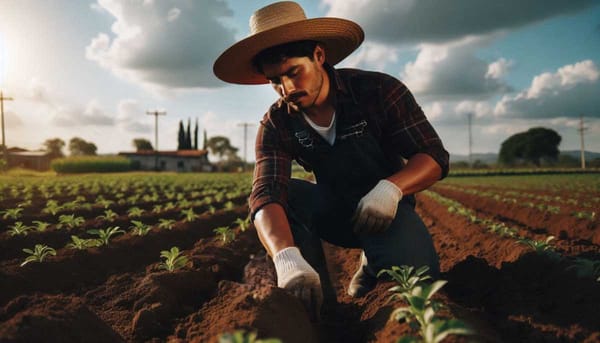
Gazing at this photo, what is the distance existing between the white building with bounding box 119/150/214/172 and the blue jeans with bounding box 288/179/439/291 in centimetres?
5585

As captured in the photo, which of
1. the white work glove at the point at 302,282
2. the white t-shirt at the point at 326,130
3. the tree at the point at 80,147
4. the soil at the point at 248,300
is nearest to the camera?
the soil at the point at 248,300

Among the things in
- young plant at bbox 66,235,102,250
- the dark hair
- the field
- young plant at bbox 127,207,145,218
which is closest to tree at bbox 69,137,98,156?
young plant at bbox 127,207,145,218

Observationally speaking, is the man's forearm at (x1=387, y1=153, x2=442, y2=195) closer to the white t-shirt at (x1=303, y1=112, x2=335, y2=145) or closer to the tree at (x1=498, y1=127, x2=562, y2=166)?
the white t-shirt at (x1=303, y1=112, x2=335, y2=145)

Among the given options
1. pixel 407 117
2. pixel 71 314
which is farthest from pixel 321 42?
pixel 71 314

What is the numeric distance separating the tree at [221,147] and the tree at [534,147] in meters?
49.1

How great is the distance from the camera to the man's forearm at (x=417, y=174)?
3177 millimetres

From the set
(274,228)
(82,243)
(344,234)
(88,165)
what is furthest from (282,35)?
(88,165)

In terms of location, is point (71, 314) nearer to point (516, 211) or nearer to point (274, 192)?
point (274, 192)

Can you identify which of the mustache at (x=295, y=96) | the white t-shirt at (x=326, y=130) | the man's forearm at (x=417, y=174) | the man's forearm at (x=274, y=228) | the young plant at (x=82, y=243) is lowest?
the young plant at (x=82, y=243)

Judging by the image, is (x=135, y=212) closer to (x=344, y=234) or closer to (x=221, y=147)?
(x=344, y=234)

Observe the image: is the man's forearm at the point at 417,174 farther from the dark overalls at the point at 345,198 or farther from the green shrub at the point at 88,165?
the green shrub at the point at 88,165

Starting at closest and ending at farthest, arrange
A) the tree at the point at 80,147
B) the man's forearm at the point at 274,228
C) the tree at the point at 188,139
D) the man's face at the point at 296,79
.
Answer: the man's forearm at the point at 274,228 < the man's face at the point at 296,79 < the tree at the point at 188,139 < the tree at the point at 80,147

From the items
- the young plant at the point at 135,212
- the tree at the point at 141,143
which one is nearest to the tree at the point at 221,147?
the tree at the point at 141,143

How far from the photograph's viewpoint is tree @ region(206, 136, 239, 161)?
8694cm
